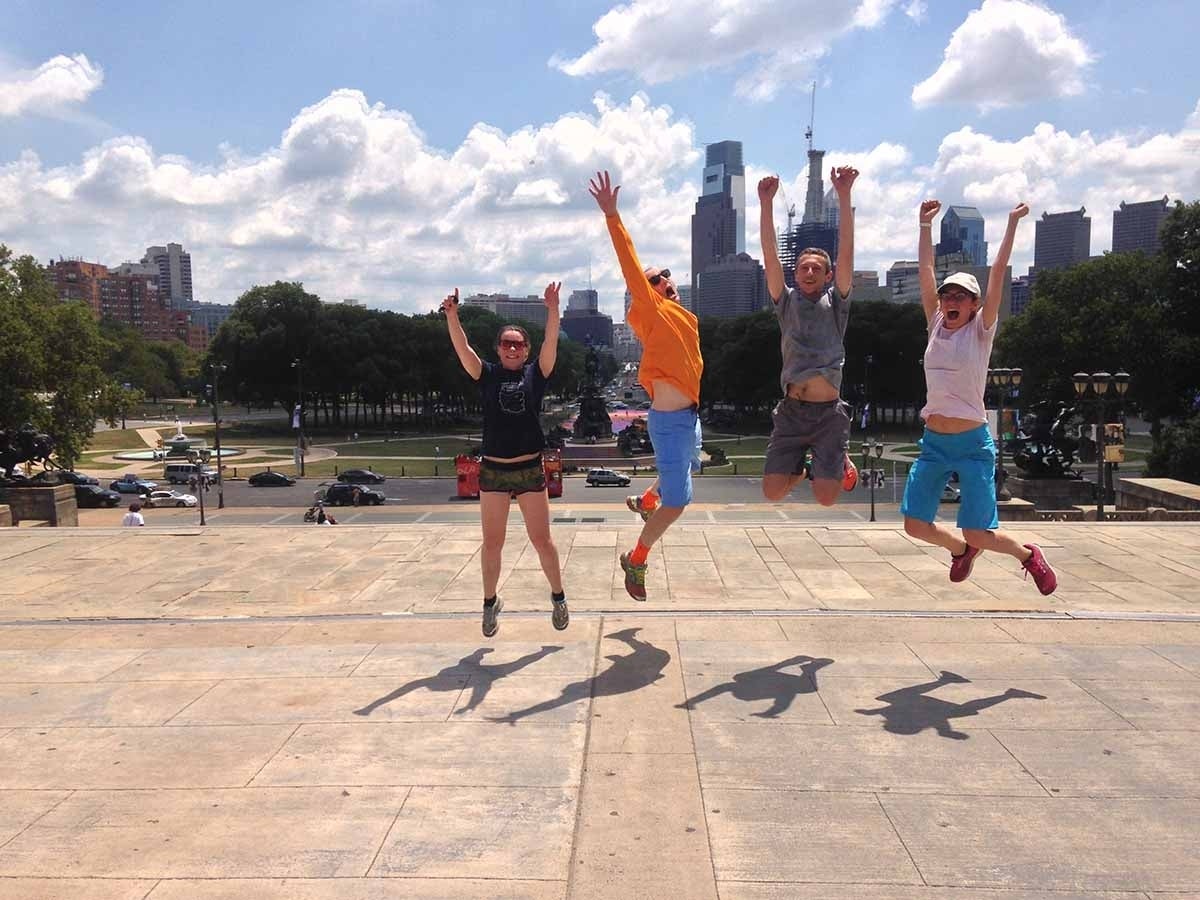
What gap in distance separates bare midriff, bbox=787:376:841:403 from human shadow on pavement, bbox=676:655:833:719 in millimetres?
1740

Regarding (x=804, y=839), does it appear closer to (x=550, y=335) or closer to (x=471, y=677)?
(x=471, y=677)

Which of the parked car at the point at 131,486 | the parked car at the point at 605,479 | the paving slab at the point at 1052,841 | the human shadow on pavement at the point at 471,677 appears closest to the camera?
the paving slab at the point at 1052,841

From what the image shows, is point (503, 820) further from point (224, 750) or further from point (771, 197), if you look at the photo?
point (771, 197)

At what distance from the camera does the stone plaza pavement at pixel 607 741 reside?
344cm

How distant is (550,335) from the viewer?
5.72 m

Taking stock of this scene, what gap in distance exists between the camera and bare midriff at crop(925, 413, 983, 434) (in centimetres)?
572

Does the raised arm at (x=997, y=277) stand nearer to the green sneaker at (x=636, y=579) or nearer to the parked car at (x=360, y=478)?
the green sneaker at (x=636, y=579)

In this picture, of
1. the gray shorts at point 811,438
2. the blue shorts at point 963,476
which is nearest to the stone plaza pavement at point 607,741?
the blue shorts at point 963,476

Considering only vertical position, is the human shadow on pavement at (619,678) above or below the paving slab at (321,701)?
above

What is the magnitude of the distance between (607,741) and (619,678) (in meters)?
0.94

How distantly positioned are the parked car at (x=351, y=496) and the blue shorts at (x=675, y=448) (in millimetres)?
32654

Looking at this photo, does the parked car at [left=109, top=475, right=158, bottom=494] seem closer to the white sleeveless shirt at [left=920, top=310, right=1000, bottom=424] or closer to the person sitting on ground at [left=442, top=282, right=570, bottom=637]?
the person sitting on ground at [left=442, top=282, right=570, bottom=637]

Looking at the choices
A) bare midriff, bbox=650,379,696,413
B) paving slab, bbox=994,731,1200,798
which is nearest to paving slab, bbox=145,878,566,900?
paving slab, bbox=994,731,1200,798

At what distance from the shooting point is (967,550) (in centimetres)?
609
